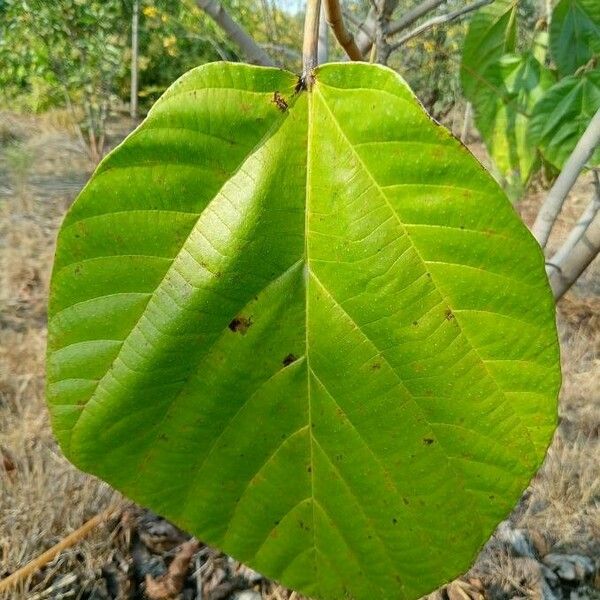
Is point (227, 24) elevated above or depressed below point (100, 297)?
above

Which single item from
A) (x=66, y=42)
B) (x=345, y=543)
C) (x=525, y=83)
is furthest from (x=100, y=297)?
(x=66, y=42)

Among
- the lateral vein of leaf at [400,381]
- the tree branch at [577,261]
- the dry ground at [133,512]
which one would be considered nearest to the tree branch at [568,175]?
the tree branch at [577,261]

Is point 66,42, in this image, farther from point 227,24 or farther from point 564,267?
point 564,267

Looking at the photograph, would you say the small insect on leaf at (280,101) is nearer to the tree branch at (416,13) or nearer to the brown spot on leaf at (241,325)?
the brown spot on leaf at (241,325)

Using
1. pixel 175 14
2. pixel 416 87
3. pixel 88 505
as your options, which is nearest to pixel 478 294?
pixel 88 505

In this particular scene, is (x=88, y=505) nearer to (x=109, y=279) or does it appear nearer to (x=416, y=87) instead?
(x=109, y=279)

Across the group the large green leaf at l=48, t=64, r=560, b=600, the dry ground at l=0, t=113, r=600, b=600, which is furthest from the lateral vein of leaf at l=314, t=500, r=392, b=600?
the dry ground at l=0, t=113, r=600, b=600
